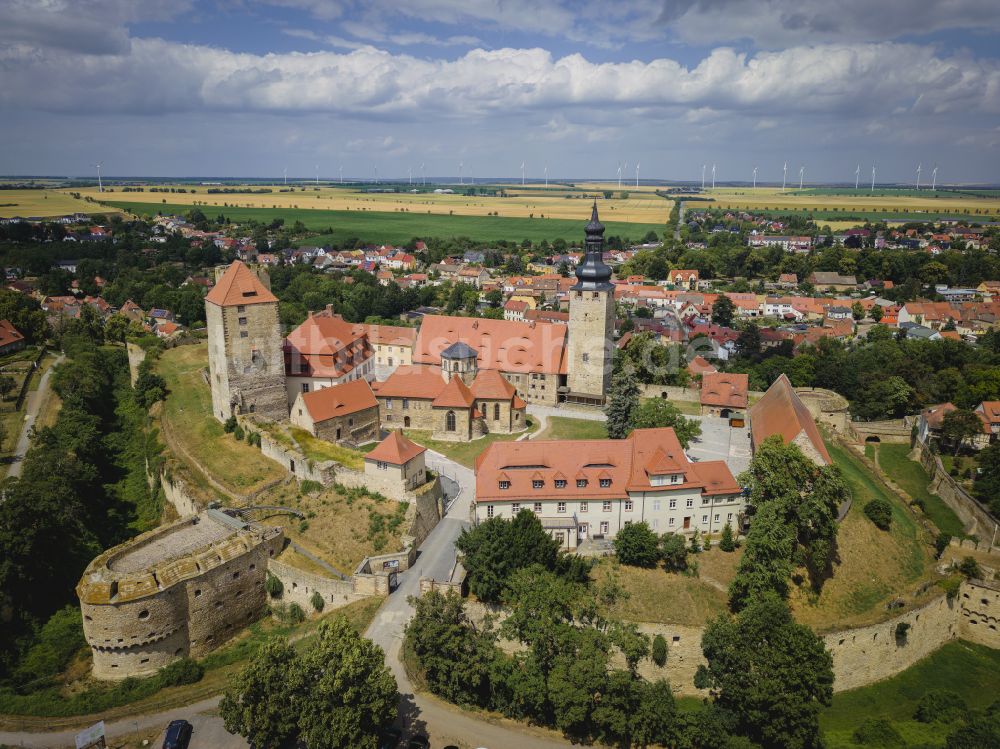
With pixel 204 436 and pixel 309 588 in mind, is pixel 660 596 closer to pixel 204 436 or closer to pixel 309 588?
pixel 309 588

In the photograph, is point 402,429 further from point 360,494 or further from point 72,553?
point 72,553

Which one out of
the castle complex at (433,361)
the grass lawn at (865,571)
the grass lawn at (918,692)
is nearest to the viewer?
the grass lawn at (918,692)

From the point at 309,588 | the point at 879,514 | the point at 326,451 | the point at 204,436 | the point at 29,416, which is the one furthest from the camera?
the point at 29,416

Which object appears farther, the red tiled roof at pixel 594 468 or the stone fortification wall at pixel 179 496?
the stone fortification wall at pixel 179 496

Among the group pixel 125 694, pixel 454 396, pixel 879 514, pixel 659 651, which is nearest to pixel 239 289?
pixel 454 396

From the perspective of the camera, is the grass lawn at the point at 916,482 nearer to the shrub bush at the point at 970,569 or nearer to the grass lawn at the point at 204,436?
the shrub bush at the point at 970,569

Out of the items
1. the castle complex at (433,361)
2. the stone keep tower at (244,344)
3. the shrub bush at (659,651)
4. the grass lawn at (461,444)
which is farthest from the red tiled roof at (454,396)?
the shrub bush at (659,651)

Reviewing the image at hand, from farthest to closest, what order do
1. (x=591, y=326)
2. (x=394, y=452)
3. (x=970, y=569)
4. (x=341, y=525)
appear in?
(x=591, y=326) → (x=970, y=569) → (x=394, y=452) → (x=341, y=525)
